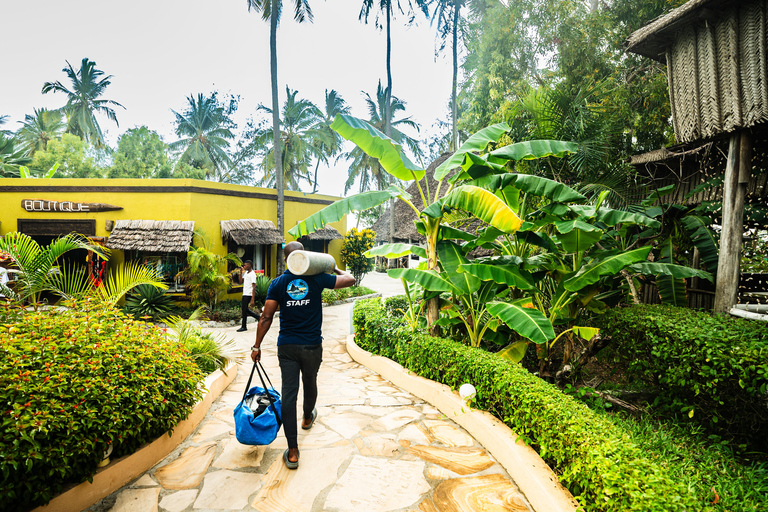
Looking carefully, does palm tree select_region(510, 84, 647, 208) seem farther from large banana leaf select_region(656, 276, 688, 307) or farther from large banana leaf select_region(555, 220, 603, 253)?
large banana leaf select_region(555, 220, 603, 253)

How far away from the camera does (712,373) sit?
3.55 meters

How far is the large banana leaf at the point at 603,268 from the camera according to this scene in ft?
14.5

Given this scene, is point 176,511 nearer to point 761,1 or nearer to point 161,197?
point 761,1

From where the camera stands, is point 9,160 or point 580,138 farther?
point 9,160

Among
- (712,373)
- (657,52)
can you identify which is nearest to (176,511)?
(712,373)

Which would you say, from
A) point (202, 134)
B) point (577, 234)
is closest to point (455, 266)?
point (577, 234)

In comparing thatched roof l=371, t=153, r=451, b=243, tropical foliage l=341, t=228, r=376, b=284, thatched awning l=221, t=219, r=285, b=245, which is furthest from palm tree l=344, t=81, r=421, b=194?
thatched awning l=221, t=219, r=285, b=245

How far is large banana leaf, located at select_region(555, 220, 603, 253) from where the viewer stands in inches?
172

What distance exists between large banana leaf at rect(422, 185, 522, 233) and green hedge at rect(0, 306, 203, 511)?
11.0 feet

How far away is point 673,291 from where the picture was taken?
230 inches

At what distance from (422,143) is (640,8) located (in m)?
27.4

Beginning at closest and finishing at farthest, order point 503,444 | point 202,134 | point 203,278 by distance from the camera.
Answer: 1. point 503,444
2. point 203,278
3. point 202,134

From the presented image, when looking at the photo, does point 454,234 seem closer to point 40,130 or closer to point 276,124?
point 276,124

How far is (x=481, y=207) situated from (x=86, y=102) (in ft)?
119
